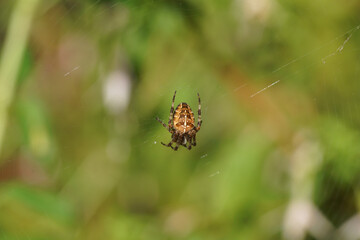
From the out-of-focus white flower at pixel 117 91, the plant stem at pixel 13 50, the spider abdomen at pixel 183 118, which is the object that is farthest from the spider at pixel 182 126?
the plant stem at pixel 13 50

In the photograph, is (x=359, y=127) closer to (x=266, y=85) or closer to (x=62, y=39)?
(x=266, y=85)

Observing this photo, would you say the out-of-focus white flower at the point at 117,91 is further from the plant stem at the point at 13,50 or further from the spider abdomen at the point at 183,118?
the plant stem at the point at 13,50

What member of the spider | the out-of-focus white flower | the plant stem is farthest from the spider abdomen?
the plant stem

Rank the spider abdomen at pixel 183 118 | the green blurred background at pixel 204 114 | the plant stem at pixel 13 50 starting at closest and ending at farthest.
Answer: the plant stem at pixel 13 50, the green blurred background at pixel 204 114, the spider abdomen at pixel 183 118

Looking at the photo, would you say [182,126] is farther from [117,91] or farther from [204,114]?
[117,91]

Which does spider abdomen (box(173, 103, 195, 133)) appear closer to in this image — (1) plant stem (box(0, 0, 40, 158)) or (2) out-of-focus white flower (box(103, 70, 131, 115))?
(2) out-of-focus white flower (box(103, 70, 131, 115))

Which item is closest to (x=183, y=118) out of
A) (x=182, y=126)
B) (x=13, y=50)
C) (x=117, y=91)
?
(x=182, y=126)
